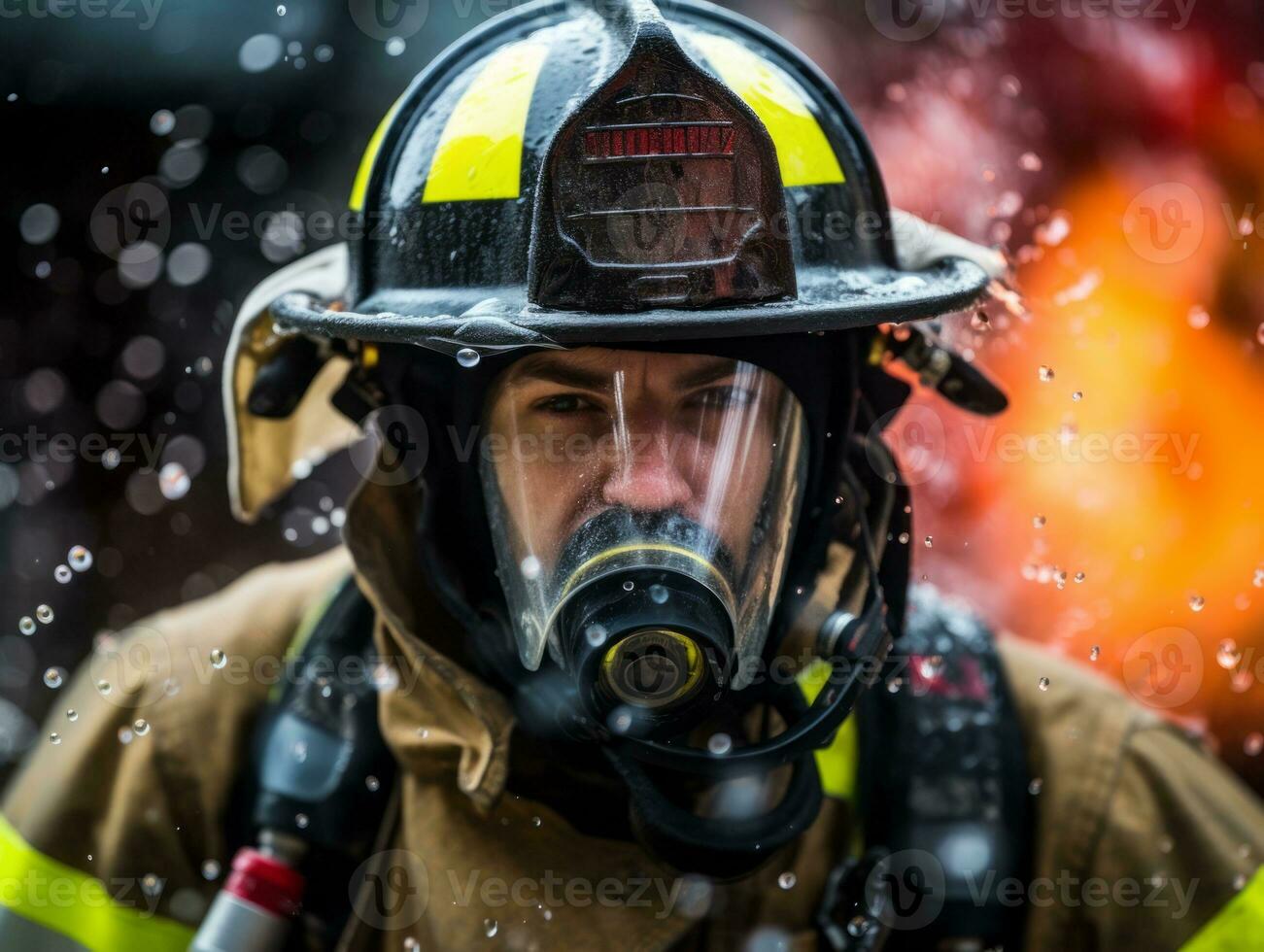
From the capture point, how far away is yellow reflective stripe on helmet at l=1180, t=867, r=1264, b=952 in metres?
1.92

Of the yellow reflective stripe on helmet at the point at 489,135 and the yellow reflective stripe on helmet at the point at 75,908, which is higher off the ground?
the yellow reflective stripe on helmet at the point at 489,135

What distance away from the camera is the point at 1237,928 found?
1930 millimetres

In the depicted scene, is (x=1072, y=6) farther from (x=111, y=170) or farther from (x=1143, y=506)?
(x=111, y=170)

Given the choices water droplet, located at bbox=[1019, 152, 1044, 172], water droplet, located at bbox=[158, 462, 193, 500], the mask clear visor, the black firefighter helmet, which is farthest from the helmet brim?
water droplet, located at bbox=[158, 462, 193, 500]

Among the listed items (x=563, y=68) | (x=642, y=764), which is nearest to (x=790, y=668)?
(x=642, y=764)

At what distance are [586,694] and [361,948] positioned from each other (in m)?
0.73

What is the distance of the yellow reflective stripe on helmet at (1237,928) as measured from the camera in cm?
192

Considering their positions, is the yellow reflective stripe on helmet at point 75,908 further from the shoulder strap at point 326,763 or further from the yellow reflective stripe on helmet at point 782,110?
the yellow reflective stripe on helmet at point 782,110

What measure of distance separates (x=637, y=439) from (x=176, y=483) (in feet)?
11.2

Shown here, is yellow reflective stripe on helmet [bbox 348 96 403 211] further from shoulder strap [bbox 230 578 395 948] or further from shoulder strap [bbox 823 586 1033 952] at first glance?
Result: shoulder strap [bbox 823 586 1033 952]

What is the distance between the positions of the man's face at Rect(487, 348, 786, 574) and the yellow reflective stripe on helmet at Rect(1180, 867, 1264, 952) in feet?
3.36

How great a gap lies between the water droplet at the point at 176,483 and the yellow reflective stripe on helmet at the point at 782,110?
325 centimetres

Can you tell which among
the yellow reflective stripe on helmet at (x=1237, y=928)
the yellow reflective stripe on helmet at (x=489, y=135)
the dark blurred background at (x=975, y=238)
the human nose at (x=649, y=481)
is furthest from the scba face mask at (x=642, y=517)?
the dark blurred background at (x=975, y=238)

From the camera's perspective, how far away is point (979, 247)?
2.09m
